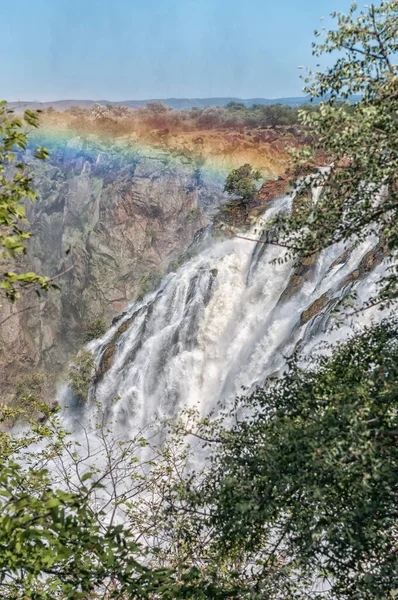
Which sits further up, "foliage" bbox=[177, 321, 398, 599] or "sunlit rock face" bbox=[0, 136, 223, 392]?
"sunlit rock face" bbox=[0, 136, 223, 392]

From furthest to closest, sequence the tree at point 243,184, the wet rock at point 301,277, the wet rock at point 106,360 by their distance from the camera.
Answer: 1. the tree at point 243,184
2. the wet rock at point 106,360
3. the wet rock at point 301,277

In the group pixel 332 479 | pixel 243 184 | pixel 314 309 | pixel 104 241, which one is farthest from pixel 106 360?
pixel 332 479

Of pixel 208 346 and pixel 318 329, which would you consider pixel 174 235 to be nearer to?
pixel 208 346

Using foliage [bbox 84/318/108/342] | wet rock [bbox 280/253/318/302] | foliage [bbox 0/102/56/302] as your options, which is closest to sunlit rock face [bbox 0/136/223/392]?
foliage [bbox 84/318/108/342]

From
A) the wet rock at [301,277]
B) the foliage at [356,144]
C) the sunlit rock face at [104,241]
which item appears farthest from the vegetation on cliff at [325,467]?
the sunlit rock face at [104,241]

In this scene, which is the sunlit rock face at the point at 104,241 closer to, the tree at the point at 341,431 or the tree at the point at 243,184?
the tree at the point at 243,184

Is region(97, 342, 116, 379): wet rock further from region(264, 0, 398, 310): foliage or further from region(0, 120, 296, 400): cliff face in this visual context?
region(264, 0, 398, 310): foliage

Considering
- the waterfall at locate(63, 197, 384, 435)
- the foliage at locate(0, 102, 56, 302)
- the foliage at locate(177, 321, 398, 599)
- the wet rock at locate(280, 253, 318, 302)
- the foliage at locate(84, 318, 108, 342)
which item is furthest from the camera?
the foliage at locate(84, 318, 108, 342)

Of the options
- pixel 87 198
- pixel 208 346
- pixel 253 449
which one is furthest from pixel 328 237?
pixel 87 198
